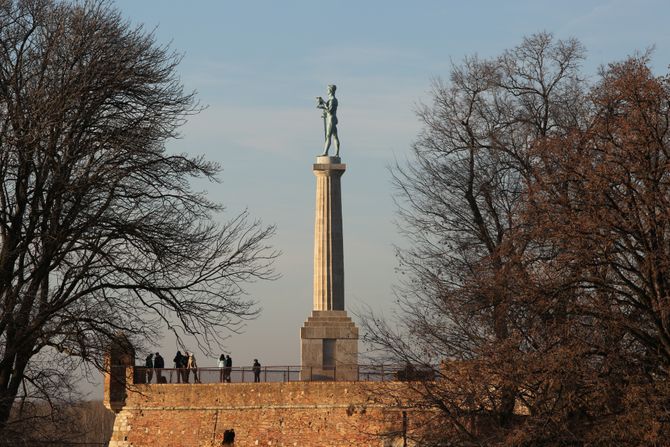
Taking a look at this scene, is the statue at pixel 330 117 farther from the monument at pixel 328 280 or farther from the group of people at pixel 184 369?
the group of people at pixel 184 369

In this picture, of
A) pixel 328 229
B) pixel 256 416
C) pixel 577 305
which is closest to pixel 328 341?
pixel 328 229

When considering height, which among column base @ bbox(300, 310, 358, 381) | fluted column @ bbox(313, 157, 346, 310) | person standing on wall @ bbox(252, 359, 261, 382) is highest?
fluted column @ bbox(313, 157, 346, 310)

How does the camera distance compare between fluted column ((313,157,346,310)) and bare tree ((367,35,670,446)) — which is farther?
fluted column ((313,157,346,310))

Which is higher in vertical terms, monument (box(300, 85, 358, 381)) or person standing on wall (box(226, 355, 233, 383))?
monument (box(300, 85, 358, 381))

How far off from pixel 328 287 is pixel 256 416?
8127 mm

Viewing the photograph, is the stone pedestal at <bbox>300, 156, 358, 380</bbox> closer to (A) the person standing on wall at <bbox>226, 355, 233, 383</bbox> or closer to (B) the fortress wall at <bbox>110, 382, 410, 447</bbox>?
(A) the person standing on wall at <bbox>226, 355, 233, 383</bbox>

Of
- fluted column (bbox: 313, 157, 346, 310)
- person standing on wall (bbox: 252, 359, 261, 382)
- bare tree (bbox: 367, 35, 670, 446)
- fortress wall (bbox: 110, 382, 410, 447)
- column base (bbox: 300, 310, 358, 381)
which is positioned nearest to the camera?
bare tree (bbox: 367, 35, 670, 446)

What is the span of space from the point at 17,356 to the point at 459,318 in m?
9.21

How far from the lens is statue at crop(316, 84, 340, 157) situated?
139 feet

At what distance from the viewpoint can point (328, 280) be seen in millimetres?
41500

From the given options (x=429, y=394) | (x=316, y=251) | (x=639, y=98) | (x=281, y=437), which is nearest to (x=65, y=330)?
(x=429, y=394)

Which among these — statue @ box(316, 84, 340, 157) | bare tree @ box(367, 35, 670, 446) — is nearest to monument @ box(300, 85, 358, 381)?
statue @ box(316, 84, 340, 157)

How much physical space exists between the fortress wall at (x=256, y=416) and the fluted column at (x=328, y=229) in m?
7.52

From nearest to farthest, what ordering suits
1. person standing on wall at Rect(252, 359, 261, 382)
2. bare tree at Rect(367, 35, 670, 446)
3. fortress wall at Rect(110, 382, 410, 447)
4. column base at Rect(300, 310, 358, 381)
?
bare tree at Rect(367, 35, 670, 446) → fortress wall at Rect(110, 382, 410, 447) → person standing on wall at Rect(252, 359, 261, 382) → column base at Rect(300, 310, 358, 381)
